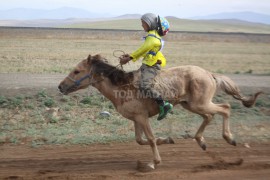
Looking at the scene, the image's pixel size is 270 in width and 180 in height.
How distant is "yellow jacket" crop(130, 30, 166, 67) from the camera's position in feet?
25.0

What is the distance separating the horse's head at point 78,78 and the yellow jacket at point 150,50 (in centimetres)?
95

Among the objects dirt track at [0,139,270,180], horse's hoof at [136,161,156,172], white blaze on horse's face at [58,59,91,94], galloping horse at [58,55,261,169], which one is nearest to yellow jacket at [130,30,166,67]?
galloping horse at [58,55,261,169]

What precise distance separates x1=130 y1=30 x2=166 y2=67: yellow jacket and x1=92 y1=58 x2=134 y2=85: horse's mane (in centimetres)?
53

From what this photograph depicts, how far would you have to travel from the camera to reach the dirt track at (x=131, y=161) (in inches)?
301

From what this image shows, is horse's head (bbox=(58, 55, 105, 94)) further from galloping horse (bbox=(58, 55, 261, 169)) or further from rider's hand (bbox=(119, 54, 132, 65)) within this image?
rider's hand (bbox=(119, 54, 132, 65))

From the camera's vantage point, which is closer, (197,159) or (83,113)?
(197,159)

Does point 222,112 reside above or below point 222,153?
above

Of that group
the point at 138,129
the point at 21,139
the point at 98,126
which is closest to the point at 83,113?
the point at 98,126

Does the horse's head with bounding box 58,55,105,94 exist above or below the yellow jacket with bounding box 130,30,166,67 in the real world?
below

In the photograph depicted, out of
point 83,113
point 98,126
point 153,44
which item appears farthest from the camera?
point 83,113

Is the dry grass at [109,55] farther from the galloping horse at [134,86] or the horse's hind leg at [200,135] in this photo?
the horse's hind leg at [200,135]

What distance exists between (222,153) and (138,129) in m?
2.14

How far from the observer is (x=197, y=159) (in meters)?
8.66

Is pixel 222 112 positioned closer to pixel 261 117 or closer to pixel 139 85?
pixel 139 85
